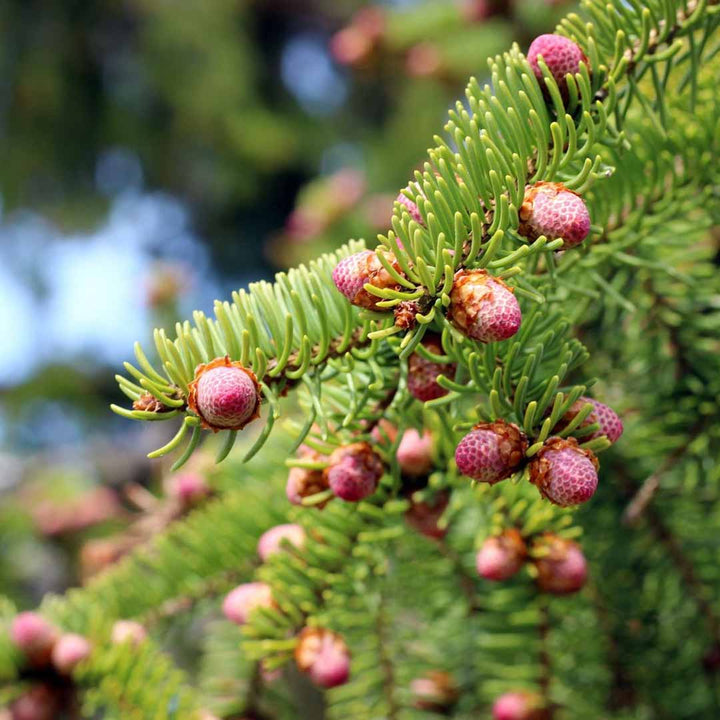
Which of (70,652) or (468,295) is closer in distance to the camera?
(468,295)

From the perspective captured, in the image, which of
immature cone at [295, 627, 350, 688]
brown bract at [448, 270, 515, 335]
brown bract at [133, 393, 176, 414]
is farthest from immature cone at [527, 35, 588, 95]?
immature cone at [295, 627, 350, 688]

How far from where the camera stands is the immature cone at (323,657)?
47 centimetres

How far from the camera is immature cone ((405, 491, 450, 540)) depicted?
1.52ft

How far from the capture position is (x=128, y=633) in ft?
1.95

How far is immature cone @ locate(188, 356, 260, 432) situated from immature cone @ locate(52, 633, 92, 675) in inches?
14.3

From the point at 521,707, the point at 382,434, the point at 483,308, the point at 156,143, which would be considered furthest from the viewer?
the point at 156,143

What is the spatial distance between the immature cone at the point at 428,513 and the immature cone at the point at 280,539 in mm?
71

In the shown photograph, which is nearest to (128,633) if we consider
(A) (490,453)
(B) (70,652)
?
(B) (70,652)

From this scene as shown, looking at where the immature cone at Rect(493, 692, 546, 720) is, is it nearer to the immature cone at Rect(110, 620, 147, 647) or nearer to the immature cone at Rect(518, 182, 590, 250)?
the immature cone at Rect(110, 620, 147, 647)

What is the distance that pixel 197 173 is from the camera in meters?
3.06

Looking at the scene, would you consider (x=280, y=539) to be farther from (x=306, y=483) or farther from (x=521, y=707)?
(x=521, y=707)

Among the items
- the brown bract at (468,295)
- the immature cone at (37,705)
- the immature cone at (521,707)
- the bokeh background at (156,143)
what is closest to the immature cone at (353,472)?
the brown bract at (468,295)

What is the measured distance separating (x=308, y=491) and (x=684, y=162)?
0.91ft

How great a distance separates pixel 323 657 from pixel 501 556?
0.12 metres
